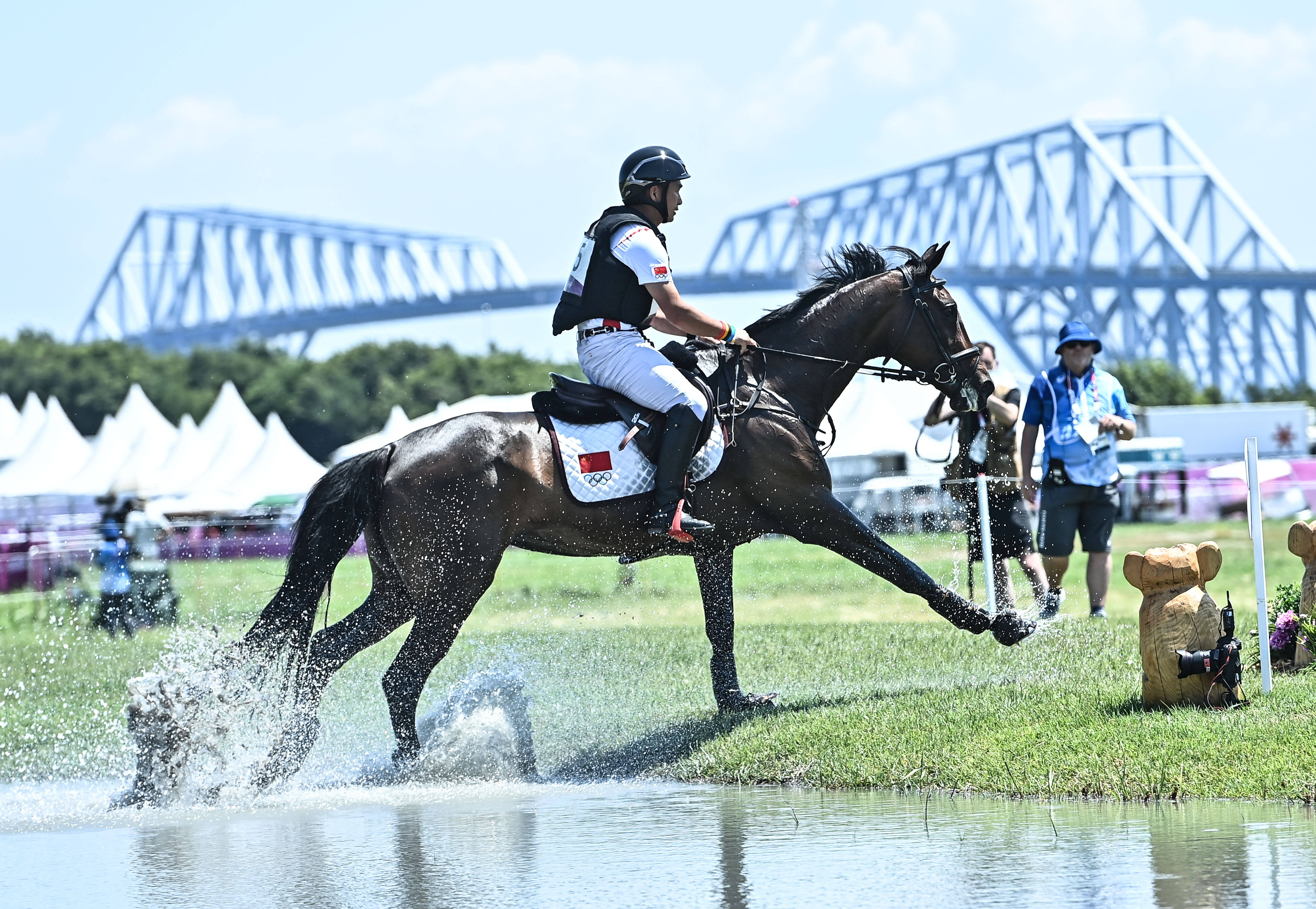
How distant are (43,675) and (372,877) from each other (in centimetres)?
773

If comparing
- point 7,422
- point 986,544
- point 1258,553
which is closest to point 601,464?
point 1258,553

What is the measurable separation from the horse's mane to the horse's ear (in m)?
0.03

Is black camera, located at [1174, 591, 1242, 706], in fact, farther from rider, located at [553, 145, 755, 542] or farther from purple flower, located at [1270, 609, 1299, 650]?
rider, located at [553, 145, 755, 542]

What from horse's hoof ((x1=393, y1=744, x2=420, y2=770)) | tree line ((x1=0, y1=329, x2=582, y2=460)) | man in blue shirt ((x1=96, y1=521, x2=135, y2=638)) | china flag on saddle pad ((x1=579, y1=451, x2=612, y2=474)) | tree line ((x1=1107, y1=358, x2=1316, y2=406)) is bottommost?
horse's hoof ((x1=393, y1=744, x2=420, y2=770))

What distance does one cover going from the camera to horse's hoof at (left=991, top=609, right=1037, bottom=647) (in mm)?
8414

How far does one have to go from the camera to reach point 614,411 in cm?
785

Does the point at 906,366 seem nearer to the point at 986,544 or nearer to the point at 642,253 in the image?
the point at 642,253

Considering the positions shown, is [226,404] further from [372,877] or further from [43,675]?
[372,877]

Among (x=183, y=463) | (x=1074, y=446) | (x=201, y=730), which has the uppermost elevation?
(x=183, y=463)

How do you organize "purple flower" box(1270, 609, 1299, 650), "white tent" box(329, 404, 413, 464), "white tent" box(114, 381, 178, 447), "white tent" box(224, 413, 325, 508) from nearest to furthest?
"purple flower" box(1270, 609, 1299, 650), "white tent" box(329, 404, 413, 464), "white tent" box(224, 413, 325, 508), "white tent" box(114, 381, 178, 447)

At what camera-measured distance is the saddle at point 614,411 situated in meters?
7.80

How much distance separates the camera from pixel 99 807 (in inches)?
290

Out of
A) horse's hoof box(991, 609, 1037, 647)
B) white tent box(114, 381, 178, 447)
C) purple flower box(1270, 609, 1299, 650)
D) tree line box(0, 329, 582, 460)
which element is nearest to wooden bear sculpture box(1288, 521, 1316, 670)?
purple flower box(1270, 609, 1299, 650)

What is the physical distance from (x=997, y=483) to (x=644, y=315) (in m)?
4.59
